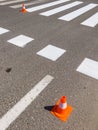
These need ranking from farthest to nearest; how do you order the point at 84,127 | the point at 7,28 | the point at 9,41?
the point at 7,28 → the point at 9,41 → the point at 84,127

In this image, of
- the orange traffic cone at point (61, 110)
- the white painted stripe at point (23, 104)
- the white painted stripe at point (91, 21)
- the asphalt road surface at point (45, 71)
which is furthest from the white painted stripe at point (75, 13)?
the orange traffic cone at point (61, 110)

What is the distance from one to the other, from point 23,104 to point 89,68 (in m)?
2.30

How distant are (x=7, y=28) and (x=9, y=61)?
254cm

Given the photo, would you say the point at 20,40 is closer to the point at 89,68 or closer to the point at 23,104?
the point at 89,68

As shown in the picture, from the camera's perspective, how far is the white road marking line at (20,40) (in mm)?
5934

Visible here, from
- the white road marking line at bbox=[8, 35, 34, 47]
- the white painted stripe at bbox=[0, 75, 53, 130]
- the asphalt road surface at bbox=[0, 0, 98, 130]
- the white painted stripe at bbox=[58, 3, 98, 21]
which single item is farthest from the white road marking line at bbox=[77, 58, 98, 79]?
the white painted stripe at bbox=[58, 3, 98, 21]

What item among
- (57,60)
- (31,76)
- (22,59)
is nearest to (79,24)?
(57,60)

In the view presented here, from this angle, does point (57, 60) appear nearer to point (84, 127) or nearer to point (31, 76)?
point (31, 76)

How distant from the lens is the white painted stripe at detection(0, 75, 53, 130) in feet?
10.4

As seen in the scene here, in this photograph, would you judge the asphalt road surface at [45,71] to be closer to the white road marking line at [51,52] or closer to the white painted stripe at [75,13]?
the white road marking line at [51,52]

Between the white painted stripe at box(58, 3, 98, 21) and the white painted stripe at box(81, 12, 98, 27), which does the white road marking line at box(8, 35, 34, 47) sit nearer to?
the white painted stripe at box(58, 3, 98, 21)

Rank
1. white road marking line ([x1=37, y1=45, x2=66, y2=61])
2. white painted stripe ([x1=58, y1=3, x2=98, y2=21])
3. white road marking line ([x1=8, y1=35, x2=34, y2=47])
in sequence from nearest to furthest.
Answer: white road marking line ([x1=37, y1=45, x2=66, y2=61]) → white road marking line ([x1=8, y1=35, x2=34, y2=47]) → white painted stripe ([x1=58, y1=3, x2=98, y2=21])

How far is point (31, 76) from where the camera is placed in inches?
175

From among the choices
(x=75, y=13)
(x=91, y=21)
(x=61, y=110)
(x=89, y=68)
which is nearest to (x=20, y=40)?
(x=89, y=68)
